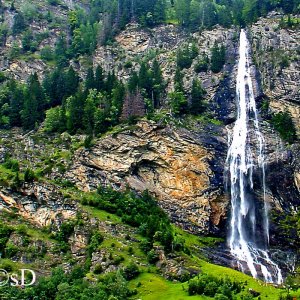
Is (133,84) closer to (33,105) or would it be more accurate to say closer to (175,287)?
(33,105)

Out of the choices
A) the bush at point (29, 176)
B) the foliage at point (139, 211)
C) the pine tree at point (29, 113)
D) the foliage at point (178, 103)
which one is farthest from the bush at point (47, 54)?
the foliage at point (139, 211)

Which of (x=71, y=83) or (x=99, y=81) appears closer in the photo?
(x=99, y=81)

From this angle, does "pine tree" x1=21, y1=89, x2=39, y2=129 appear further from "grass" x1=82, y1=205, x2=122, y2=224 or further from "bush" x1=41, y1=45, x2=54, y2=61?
"bush" x1=41, y1=45, x2=54, y2=61

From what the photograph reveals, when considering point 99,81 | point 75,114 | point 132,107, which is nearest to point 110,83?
point 99,81

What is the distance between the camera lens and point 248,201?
7969 centimetres

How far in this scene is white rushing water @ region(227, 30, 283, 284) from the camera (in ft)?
236

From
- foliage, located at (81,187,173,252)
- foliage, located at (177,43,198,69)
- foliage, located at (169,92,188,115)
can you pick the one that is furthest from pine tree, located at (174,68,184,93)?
foliage, located at (81,187,173,252)

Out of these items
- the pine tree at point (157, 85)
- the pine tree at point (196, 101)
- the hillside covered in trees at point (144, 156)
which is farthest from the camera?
the pine tree at point (157, 85)

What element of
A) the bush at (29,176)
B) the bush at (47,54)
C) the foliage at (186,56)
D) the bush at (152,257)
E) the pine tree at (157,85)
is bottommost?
the bush at (152,257)

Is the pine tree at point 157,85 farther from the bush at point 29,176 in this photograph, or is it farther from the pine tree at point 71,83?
the bush at point 29,176

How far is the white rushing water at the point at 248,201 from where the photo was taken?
72000 mm

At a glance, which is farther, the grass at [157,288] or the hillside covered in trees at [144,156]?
the hillside covered in trees at [144,156]

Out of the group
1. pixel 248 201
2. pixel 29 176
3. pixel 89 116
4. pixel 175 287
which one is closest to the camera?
pixel 175 287

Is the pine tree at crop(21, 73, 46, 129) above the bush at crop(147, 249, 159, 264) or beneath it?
above
